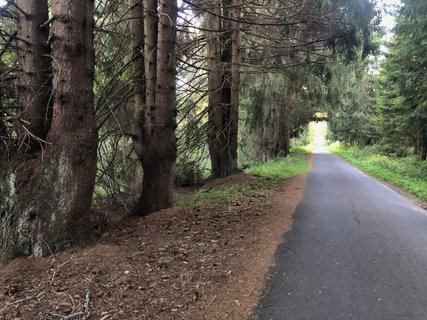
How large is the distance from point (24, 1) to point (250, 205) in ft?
19.3

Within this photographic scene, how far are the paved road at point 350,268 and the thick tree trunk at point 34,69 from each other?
12.6 feet

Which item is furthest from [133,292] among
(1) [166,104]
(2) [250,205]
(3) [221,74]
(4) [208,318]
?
(3) [221,74]

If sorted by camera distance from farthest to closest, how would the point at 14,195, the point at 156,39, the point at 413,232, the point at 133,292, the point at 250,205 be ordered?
the point at 250,205
the point at 156,39
the point at 413,232
the point at 14,195
the point at 133,292

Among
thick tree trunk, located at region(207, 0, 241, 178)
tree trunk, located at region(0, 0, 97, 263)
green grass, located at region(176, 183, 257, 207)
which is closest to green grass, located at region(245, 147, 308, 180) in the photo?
thick tree trunk, located at region(207, 0, 241, 178)

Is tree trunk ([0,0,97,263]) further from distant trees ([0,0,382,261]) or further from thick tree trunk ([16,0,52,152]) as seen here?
thick tree trunk ([16,0,52,152])

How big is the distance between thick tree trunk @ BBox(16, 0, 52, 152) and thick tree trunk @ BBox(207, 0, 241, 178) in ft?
22.3

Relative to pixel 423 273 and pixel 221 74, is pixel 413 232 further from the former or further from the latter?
pixel 221 74

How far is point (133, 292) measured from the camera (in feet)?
13.7

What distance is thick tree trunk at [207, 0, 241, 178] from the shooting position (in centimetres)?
1212

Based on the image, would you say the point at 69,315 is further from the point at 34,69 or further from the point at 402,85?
the point at 402,85

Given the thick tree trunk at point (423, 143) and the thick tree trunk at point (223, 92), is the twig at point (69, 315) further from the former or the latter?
the thick tree trunk at point (423, 143)

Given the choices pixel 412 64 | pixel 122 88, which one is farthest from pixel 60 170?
pixel 412 64

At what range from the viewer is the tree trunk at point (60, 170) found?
193 inches

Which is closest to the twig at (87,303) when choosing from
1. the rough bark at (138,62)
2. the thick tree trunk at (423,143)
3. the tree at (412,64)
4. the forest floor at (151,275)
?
the forest floor at (151,275)
